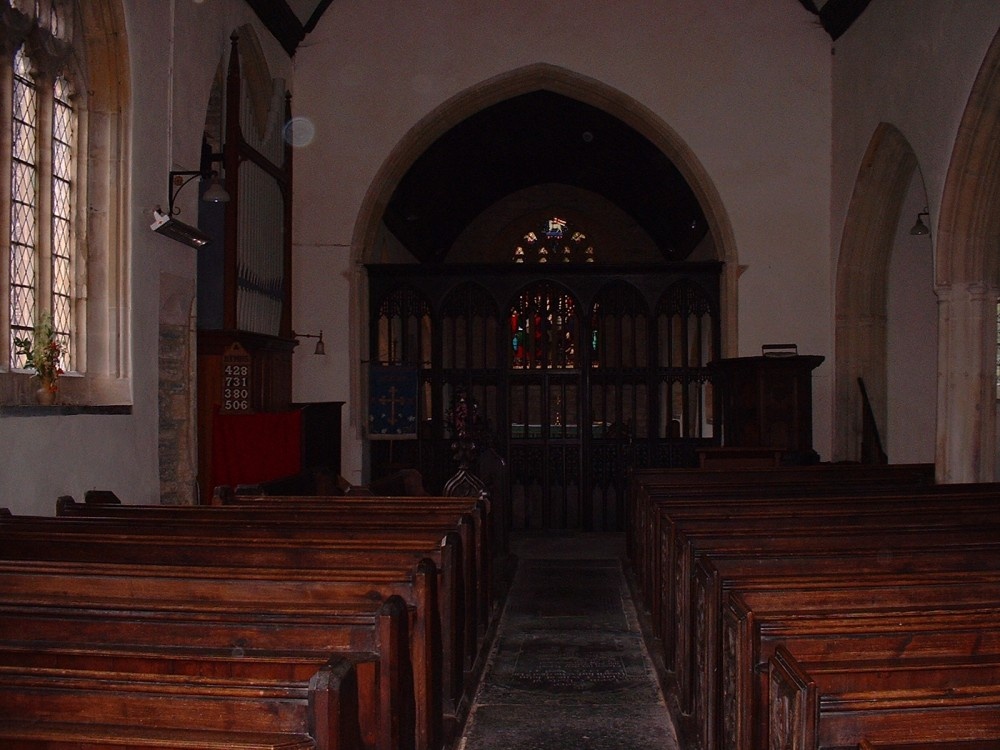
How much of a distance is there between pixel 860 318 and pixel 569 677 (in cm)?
647

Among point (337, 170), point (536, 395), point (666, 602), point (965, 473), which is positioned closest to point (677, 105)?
point (337, 170)

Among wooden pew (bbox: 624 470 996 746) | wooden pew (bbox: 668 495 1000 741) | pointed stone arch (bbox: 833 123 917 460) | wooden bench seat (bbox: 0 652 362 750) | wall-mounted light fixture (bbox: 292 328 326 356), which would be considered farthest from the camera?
wall-mounted light fixture (bbox: 292 328 326 356)

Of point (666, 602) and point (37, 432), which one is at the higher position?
point (37, 432)

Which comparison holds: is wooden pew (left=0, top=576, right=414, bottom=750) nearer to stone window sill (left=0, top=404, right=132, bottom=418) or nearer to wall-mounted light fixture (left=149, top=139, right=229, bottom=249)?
stone window sill (left=0, top=404, right=132, bottom=418)

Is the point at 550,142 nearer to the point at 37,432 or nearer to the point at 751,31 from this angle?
the point at 751,31

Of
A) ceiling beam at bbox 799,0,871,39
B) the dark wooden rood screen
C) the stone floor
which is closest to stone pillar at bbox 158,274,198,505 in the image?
the stone floor

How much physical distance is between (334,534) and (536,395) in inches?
445

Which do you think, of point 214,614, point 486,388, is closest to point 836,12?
point 486,388

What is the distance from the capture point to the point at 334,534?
3744mm

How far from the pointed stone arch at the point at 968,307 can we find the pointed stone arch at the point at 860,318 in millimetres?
2407

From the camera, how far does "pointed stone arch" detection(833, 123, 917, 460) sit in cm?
945

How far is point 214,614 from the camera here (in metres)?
2.37

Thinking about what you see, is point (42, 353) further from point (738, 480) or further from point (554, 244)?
point (554, 244)

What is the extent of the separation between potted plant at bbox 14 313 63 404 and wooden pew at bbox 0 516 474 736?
44.7 inches
